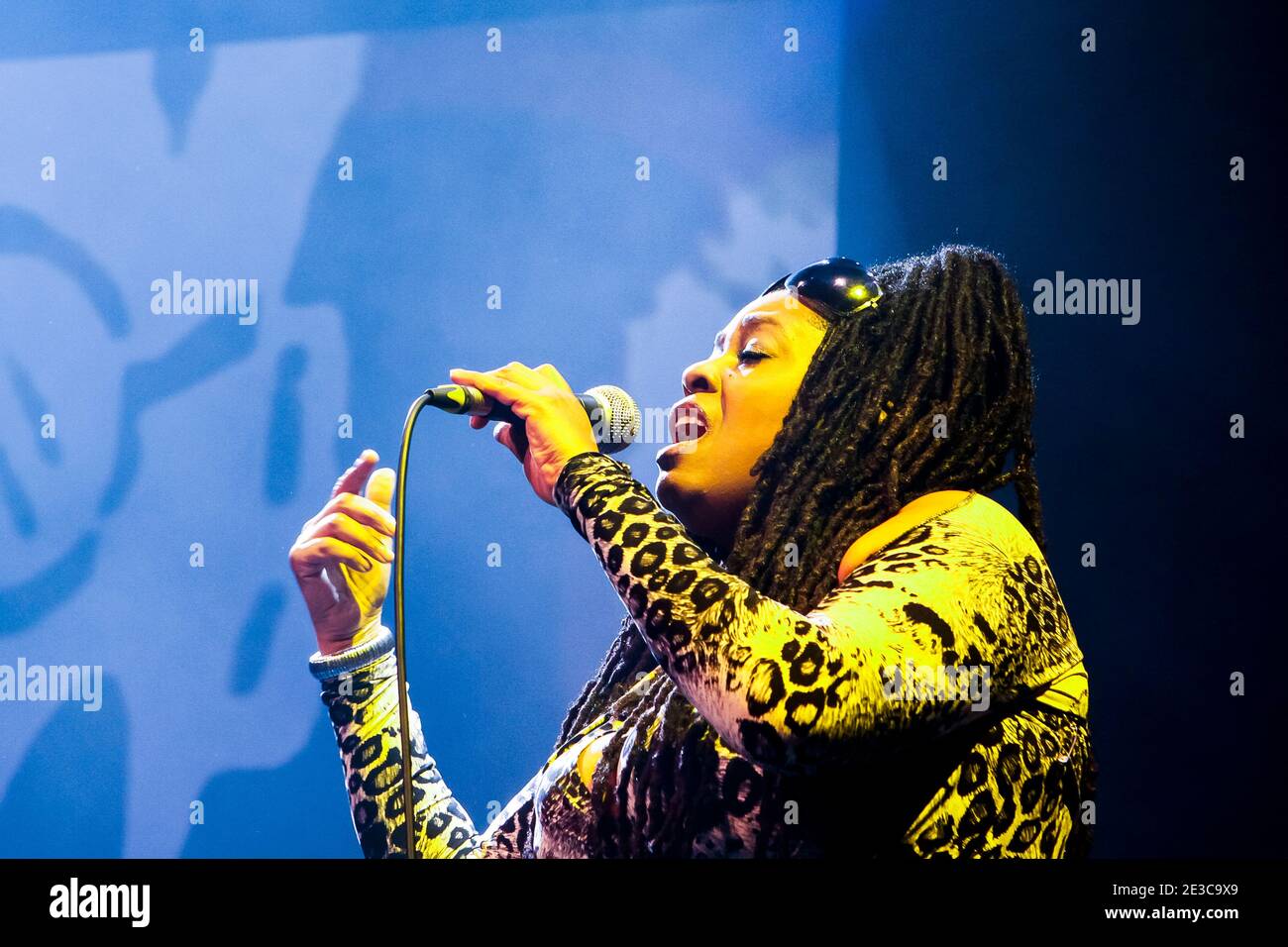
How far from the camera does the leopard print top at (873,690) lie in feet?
3.91

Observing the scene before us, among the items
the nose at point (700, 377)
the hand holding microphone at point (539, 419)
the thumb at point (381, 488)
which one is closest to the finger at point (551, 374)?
the hand holding microphone at point (539, 419)

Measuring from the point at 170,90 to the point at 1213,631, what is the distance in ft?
6.28

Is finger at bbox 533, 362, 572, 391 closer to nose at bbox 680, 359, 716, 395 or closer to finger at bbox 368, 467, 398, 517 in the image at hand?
nose at bbox 680, 359, 716, 395

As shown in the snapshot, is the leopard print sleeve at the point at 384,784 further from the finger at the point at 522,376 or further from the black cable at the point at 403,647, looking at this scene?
the finger at the point at 522,376

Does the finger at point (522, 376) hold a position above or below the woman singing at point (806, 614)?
above

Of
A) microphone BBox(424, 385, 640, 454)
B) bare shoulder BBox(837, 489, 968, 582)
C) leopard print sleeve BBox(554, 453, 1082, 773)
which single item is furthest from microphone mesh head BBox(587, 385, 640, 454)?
bare shoulder BBox(837, 489, 968, 582)

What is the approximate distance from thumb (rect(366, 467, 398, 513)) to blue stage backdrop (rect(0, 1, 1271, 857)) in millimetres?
65

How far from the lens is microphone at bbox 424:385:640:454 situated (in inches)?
56.4

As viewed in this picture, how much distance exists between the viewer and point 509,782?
182cm

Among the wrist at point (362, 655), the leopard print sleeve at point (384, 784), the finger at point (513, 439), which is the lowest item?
the leopard print sleeve at point (384, 784)

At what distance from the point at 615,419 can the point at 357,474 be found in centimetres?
50

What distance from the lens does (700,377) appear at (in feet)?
5.41

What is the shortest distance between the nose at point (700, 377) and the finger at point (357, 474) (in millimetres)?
537
